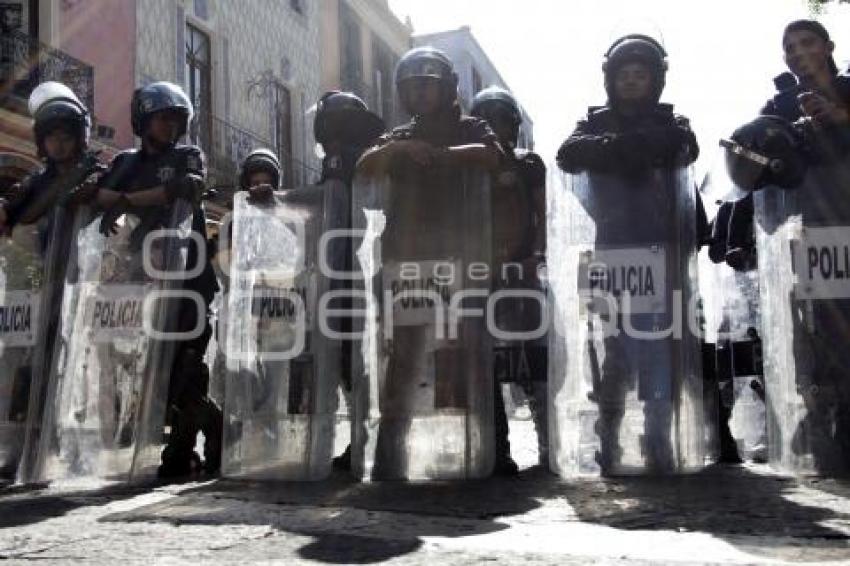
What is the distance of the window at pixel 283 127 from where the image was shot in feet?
55.9

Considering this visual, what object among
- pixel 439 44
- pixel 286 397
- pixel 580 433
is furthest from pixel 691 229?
pixel 439 44

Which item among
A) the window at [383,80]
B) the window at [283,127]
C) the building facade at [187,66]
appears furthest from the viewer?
the window at [383,80]

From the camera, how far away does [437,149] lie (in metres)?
3.27

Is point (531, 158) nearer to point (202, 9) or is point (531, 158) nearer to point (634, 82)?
point (634, 82)

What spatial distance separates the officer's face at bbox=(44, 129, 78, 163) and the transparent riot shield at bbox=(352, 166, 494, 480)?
1448 mm

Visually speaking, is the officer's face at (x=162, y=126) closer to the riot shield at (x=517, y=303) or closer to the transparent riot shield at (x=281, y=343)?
the transparent riot shield at (x=281, y=343)

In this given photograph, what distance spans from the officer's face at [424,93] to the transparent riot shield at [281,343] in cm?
43

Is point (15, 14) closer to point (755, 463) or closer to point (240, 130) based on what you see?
point (240, 130)

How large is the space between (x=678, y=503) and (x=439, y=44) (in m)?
27.5

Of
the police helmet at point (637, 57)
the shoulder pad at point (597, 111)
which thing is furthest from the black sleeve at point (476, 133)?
the police helmet at point (637, 57)

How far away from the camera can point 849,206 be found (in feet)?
10.3

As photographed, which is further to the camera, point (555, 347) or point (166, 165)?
point (166, 165)

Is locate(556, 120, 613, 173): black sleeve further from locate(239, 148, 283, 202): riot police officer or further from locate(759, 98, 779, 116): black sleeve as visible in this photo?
locate(239, 148, 283, 202): riot police officer

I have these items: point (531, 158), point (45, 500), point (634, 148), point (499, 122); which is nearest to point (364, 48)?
point (499, 122)
